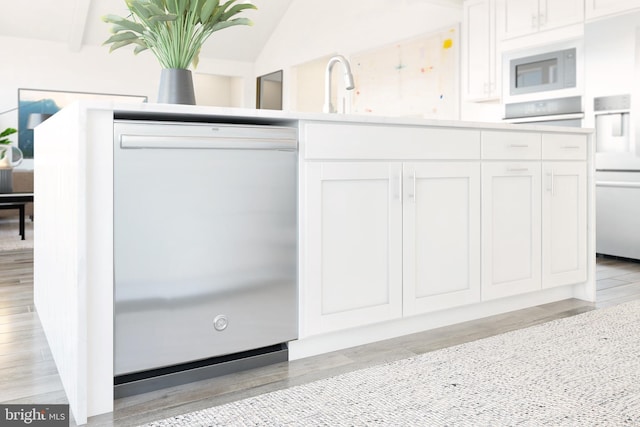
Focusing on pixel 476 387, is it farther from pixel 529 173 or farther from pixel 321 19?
pixel 321 19

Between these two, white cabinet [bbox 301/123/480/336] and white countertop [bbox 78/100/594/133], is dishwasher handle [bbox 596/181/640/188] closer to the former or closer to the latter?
white countertop [bbox 78/100/594/133]

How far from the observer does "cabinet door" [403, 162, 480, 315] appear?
2.16 metres

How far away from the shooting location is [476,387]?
5.48 ft

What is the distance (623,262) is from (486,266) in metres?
2.34

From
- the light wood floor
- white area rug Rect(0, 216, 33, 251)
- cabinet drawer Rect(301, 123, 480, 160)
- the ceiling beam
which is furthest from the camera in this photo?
the ceiling beam

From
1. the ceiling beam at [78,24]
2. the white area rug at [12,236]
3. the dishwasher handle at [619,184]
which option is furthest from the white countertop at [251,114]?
the ceiling beam at [78,24]

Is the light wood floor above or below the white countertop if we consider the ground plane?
below

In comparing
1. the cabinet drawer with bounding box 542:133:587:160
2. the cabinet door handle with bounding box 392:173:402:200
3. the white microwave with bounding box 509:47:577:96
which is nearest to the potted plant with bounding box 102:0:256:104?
the cabinet door handle with bounding box 392:173:402:200

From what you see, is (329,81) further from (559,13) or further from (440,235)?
(559,13)

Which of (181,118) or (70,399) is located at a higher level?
(181,118)

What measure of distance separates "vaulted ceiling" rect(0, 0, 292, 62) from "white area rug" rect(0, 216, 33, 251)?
106 inches

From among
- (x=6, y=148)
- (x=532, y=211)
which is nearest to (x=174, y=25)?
(x=532, y=211)

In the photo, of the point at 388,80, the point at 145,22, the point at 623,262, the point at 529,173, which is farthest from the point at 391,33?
the point at 145,22

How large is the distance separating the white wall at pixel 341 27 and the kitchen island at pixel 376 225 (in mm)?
3339
